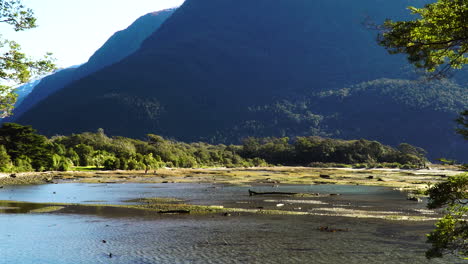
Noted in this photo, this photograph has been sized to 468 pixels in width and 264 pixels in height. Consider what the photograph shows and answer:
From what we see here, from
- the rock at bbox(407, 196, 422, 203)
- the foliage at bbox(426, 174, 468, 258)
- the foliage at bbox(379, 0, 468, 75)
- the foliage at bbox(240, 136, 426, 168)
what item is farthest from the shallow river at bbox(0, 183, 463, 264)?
the foliage at bbox(240, 136, 426, 168)

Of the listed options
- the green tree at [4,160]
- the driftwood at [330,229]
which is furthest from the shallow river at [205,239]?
the green tree at [4,160]

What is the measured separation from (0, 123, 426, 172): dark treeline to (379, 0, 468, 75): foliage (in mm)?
91309

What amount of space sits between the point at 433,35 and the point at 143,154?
138199mm

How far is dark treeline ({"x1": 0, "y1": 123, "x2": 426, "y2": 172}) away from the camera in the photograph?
3728 inches

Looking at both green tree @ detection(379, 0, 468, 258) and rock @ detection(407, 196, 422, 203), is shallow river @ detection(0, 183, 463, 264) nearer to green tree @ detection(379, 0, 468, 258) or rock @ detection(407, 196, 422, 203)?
green tree @ detection(379, 0, 468, 258)

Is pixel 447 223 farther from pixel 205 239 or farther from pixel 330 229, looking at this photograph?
pixel 330 229

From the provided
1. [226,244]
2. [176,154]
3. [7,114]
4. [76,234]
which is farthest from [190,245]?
[176,154]

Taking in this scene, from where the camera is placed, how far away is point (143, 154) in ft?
478

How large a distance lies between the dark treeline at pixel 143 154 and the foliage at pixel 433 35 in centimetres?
9131

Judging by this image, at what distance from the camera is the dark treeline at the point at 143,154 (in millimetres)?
94688

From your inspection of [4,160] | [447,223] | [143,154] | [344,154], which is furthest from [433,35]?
[344,154]

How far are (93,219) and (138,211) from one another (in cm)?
507

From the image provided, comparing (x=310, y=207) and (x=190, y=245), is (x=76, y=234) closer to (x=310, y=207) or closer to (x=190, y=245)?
(x=190, y=245)

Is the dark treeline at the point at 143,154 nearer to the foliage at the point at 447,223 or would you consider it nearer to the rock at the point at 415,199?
the rock at the point at 415,199
